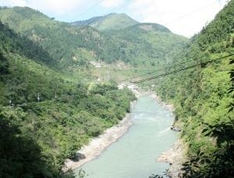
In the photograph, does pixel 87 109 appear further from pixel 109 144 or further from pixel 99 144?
pixel 99 144

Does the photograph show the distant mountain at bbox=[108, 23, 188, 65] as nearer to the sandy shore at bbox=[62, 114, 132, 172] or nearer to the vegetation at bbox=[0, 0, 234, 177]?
the vegetation at bbox=[0, 0, 234, 177]

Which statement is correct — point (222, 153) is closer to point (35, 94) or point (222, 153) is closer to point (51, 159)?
point (51, 159)

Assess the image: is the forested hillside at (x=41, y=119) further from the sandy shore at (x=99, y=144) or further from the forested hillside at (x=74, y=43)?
the forested hillside at (x=74, y=43)

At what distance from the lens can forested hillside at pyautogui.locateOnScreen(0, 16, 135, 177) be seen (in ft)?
85.1

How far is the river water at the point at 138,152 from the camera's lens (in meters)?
34.9

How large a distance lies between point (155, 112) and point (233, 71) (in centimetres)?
6726

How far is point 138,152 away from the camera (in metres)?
41.9

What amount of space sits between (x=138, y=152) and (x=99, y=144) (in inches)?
268

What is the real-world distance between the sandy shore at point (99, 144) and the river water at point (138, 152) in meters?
0.72

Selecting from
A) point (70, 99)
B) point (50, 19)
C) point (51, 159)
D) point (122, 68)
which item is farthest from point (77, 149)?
point (50, 19)

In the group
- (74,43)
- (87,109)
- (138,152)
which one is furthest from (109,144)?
(74,43)

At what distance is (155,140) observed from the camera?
47.4m

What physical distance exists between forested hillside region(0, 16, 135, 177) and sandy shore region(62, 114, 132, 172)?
2.57ft

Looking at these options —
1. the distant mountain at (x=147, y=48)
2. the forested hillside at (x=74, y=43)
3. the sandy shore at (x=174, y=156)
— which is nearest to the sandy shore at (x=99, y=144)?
the sandy shore at (x=174, y=156)
